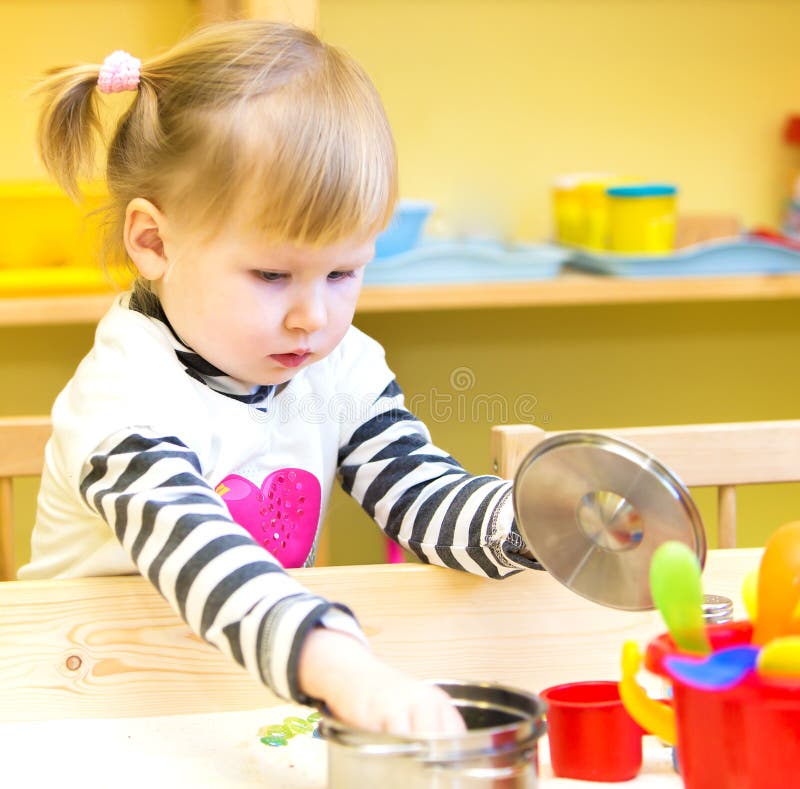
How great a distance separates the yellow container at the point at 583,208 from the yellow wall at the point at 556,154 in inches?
3.4

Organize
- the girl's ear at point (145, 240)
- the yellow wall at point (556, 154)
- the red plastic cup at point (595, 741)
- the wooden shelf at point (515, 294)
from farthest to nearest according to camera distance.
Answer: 1. the yellow wall at point (556, 154)
2. the wooden shelf at point (515, 294)
3. the girl's ear at point (145, 240)
4. the red plastic cup at point (595, 741)

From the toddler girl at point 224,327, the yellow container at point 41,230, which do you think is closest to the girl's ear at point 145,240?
the toddler girl at point 224,327

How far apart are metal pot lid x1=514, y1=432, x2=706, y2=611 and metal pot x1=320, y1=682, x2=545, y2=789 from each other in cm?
8

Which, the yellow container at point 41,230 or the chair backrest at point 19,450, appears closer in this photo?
the chair backrest at point 19,450

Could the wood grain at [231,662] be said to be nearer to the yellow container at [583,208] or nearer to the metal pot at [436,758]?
the metal pot at [436,758]

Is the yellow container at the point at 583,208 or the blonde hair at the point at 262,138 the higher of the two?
the blonde hair at the point at 262,138

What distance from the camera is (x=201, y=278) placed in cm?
72

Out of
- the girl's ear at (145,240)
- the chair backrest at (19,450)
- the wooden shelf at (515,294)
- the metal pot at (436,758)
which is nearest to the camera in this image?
the metal pot at (436,758)

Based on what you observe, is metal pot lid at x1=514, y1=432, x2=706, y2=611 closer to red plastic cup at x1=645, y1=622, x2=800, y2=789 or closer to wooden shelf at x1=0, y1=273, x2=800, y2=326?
red plastic cup at x1=645, y1=622, x2=800, y2=789

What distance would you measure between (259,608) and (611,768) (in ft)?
0.58

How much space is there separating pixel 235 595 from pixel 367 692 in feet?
0.31

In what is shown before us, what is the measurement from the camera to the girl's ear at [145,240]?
0.74m

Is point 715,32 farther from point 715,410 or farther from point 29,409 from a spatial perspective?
point 29,409

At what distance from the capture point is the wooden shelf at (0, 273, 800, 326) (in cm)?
123
